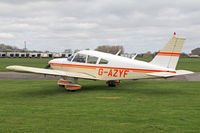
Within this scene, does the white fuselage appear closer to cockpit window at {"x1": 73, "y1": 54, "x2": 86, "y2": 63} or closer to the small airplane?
the small airplane

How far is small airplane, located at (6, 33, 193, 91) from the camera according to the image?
1091 cm

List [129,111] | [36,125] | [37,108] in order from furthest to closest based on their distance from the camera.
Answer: [37,108], [129,111], [36,125]

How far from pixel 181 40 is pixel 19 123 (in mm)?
8432

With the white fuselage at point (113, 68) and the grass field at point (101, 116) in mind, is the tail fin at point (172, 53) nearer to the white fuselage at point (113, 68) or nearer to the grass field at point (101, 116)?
the white fuselage at point (113, 68)

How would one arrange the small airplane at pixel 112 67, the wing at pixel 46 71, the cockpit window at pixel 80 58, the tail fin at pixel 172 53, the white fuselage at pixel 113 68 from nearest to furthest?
the wing at pixel 46 71 → the small airplane at pixel 112 67 → the tail fin at pixel 172 53 → the white fuselage at pixel 113 68 → the cockpit window at pixel 80 58

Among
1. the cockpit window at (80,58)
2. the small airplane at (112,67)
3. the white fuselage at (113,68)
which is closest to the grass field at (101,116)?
the small airplane at (112,67)

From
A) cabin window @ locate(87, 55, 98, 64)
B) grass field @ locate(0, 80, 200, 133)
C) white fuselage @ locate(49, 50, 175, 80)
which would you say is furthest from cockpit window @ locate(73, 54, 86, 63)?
grass field @ locate(0, 80, 200, 133)

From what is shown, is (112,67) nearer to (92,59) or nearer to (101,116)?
(92,59)

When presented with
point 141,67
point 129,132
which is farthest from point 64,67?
point 129,132

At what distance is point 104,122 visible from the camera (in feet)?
19.6

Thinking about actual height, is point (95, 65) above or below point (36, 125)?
above

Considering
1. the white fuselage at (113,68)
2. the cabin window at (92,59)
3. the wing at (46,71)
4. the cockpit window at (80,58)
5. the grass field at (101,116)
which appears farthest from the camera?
the cockpit window at (80,58)

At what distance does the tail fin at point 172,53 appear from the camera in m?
11.0

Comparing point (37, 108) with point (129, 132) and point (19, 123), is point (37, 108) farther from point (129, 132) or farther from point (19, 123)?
point (129, 132)
